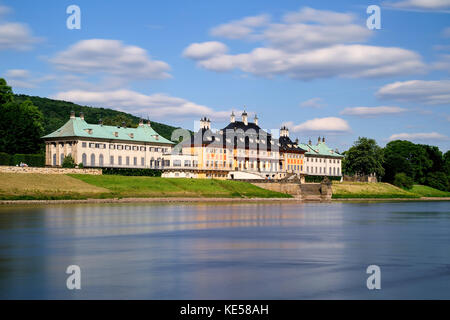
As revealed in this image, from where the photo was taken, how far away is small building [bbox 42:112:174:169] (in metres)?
93.4

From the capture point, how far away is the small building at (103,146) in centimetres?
9344

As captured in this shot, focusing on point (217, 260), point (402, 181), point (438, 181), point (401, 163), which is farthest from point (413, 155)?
point (217, 260)

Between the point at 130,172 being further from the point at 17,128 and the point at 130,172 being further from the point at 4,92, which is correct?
the point at 4,92

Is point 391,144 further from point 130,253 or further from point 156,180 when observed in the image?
point 130,253

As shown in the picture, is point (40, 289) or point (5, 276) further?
point (5, 276)

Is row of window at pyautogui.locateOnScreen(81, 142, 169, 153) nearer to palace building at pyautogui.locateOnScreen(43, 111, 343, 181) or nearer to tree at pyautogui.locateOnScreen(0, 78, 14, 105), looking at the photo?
palace building at pyautogui.locateOnScreen(43, 111, 343, 181)

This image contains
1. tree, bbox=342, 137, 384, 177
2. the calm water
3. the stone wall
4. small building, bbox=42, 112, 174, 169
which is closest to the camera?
the calm water

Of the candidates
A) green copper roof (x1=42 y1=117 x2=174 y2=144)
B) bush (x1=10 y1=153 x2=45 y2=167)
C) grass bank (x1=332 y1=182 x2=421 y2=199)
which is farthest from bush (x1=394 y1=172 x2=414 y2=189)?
bush (x1=10 y1=153 x2=45 y2=167)

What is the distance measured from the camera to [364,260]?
21.5 meters

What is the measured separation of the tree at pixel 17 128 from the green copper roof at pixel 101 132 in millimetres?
2732

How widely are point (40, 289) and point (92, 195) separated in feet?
163

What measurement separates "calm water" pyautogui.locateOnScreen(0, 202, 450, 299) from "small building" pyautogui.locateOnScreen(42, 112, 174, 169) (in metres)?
59.5

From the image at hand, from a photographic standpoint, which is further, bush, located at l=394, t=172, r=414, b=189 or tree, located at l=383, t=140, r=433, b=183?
tree, located at l=383, t=140, r=433, b=183
